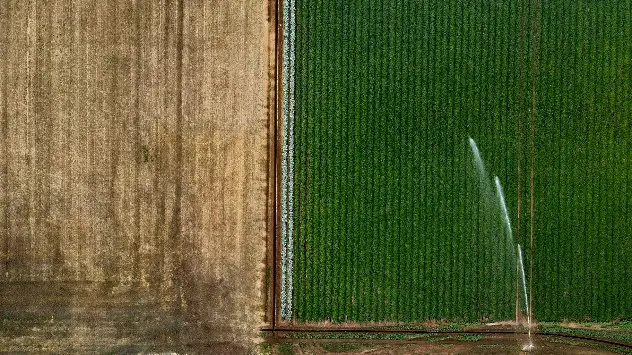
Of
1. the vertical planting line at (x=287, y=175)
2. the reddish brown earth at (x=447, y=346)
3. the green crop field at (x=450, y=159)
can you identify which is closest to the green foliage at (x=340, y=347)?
the reddish brown earth at (x=447, y=346)

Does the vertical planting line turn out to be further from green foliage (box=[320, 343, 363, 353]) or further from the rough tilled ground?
green foliage (box=[320, 343, 363, 353])

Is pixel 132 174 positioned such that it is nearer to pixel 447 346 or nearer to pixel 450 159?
pixel 450 159

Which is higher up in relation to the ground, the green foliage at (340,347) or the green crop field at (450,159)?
the green crop field at (450,159)

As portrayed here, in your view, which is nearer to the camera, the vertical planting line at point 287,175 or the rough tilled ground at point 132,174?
the rough tilled ground at point 132,174

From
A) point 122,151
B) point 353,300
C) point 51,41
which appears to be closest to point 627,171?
point 353,300

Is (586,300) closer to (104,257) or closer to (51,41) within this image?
(104,257)

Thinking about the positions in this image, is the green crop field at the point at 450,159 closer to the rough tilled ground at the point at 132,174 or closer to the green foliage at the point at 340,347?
the green foliage at the point at 340,347
